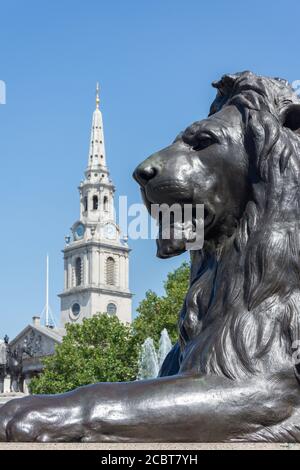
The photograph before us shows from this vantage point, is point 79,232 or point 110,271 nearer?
point 110,271

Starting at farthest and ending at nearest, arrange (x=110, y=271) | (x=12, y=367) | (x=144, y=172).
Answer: (x=110, y=271)
(x=12, y=367)
(x=144, y=172)

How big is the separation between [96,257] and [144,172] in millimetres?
107757

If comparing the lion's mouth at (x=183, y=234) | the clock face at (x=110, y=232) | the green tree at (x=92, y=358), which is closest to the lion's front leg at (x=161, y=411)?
the lion's mouth at (x=183, y=234)

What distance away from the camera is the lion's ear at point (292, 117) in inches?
143

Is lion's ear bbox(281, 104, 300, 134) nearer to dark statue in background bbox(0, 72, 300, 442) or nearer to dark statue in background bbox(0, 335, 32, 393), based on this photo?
dark statue in background bbox(0, 72, 300, 442)

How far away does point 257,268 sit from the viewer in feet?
11.0

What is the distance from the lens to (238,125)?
11.9ft

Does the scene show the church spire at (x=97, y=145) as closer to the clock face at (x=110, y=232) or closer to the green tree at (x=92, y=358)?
the clock face at (x=110, y=232)

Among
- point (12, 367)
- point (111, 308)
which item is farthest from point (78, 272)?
point (12, 367)

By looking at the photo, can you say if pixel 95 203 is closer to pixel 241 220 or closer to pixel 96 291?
pixel 96 291

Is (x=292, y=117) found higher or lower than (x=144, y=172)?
higher
